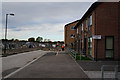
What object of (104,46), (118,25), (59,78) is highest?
(118,25)

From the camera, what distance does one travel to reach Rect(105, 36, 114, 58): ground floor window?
766 inches

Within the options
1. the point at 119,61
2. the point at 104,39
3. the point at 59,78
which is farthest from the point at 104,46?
the point at 59,78

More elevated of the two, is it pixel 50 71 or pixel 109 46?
pixel 109 46

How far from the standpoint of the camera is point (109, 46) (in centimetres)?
1952

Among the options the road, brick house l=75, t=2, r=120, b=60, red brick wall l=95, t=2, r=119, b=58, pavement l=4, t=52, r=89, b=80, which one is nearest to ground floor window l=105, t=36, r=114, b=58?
brick house l=75, t=2, r=120, b=60

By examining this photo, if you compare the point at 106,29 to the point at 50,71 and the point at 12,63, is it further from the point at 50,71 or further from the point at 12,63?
the point at 50,71

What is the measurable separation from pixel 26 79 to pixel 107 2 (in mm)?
12642

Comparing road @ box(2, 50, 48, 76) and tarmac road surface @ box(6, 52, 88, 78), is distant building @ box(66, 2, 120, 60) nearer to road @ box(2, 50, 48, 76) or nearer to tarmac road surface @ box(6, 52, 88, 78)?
tarmac road surface @ box(6, 52, 88, 78)

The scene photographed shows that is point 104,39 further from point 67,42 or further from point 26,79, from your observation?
point 67,42

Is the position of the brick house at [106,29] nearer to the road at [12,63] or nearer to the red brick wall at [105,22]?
the red brick wall at [105,22]

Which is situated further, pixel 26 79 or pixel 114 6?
pixel 114 6

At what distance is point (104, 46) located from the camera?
19438 millimetres

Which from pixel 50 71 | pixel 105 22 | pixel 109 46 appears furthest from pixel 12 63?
pixel 105 22

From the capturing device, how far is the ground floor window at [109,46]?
19453 millimetres
